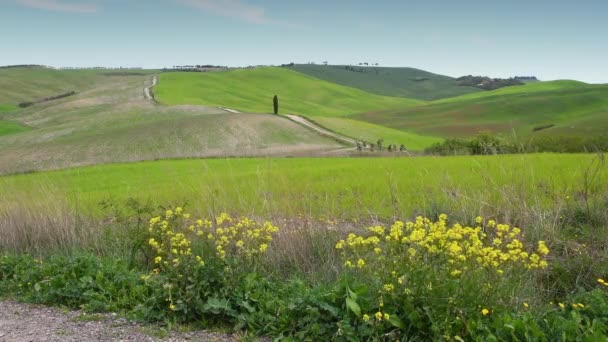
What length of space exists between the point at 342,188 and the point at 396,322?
423 inches

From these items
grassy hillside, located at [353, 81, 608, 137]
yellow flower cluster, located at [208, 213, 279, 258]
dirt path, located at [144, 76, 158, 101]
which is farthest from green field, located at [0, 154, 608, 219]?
grassy hillside, located at [353, 81, 608, 137]

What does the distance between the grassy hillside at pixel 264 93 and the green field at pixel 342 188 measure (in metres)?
61.9

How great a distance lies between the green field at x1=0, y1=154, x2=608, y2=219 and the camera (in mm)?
9922

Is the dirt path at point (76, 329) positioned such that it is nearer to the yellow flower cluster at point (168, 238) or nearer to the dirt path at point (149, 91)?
the yellow flower cluster at point (168, 238)

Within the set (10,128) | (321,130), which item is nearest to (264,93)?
(10,128)

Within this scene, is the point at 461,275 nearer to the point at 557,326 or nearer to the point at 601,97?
the point at 557,326

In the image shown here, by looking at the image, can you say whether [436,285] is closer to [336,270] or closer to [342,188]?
[336,270]

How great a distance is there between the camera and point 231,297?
6344 millimetres

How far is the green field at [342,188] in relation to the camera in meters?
9.92

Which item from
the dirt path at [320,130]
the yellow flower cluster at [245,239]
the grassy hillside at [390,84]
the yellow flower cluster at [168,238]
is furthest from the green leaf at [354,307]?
the grassy hillside at [390,84]

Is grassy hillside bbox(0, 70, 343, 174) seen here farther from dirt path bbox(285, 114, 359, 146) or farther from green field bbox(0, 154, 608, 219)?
green field bbox(0, 154, 608, 219)

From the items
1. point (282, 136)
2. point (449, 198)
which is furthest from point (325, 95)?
point (449, 198)

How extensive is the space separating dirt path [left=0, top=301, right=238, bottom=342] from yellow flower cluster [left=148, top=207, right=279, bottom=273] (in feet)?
2.80

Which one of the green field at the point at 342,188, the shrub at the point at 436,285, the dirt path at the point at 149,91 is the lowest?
the dirt path at the point at 149,91
